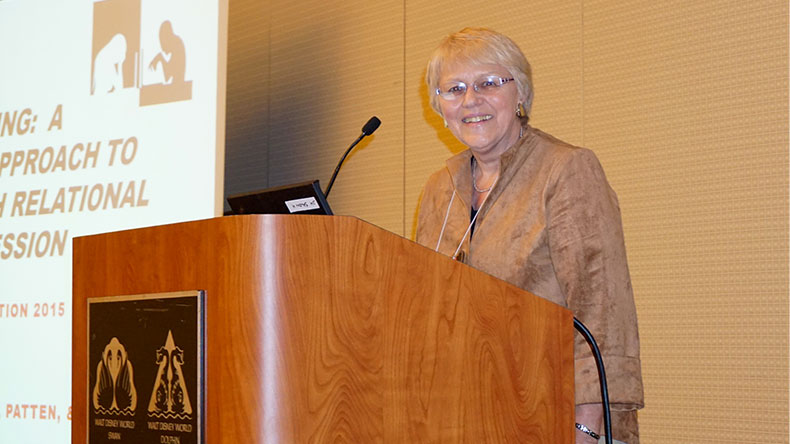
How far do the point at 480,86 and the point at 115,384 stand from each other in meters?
1.01

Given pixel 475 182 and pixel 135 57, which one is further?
pixel 135 57

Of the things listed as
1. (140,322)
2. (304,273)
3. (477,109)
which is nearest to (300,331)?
(304,273)

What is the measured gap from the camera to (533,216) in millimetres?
1740

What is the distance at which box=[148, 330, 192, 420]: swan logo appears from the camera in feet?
3.93

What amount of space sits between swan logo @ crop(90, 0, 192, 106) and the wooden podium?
2582 mm

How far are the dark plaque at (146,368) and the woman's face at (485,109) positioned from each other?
0.88 m

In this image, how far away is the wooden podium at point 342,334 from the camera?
1155 millimetres

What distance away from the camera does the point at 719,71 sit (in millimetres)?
2869

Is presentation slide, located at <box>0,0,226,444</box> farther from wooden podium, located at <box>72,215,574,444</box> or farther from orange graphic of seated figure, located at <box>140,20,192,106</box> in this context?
wooden podium, located at <box>72,215,574,444</box>

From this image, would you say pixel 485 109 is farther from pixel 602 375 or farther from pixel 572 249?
pixel 602 375

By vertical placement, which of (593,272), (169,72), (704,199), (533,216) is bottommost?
(593,272)

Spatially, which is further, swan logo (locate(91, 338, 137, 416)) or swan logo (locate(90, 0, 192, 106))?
swan logo (locate(90, 0, 192, 106))

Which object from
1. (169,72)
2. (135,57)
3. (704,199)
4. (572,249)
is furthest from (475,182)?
(135,57)

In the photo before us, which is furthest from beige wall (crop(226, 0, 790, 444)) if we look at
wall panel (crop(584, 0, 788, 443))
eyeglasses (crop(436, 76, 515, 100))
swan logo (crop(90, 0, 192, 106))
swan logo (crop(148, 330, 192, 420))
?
swan logo (crop(148, 330, 192, 420))
